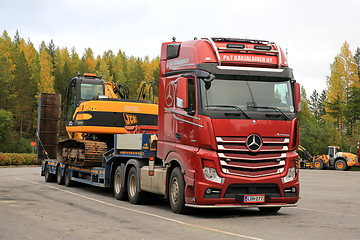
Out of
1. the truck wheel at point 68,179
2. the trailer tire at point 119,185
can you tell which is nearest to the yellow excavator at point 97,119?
the truck wheel at point 68,179

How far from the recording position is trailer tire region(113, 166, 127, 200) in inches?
643

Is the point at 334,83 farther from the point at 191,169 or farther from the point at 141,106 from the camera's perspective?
the point at 191,169

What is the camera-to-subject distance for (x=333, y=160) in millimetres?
49375

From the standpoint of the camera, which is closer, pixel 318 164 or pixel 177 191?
pixel 177 191

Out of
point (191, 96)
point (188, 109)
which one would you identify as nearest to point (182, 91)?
point (191, 96)

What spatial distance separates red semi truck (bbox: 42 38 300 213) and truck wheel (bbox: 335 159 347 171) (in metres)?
37.3

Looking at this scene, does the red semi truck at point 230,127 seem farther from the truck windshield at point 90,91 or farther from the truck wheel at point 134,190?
the truck windshield at point 90,91

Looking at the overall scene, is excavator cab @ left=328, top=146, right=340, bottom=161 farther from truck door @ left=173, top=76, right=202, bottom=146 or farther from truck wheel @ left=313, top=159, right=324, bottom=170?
truck door @ left=173, top=76, right=202, bottom=146

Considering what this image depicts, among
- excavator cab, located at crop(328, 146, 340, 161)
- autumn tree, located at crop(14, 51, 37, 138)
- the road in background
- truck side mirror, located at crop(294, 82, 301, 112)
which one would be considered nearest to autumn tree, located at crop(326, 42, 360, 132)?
excavator cab, located at crop(328, 146, 340, 161)

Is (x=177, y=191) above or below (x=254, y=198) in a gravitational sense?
above

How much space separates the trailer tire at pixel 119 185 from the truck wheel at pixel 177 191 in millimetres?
3420

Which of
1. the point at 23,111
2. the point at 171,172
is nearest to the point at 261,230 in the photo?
the point at 171,172

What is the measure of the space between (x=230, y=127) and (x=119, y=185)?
5912mm

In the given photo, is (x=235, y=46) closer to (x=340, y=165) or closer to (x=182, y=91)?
(x=182, y=91)
